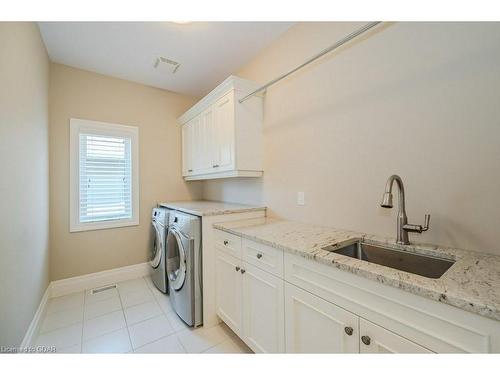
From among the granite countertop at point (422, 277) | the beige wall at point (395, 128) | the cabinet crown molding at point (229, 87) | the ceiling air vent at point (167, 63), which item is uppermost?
the ceiling air vent at point (167, 63)

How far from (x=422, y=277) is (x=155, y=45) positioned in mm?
2758

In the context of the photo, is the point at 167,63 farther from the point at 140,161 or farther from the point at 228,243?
the point at 228,243

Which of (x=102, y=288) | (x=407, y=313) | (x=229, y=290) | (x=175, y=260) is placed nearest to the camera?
(x=407, y=313)

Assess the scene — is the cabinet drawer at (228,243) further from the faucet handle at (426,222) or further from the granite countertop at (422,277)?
the faucet handle at (426,222)

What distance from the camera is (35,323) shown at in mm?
1729

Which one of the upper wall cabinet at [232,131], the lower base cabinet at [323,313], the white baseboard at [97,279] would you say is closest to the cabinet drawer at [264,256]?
the lower base cabinet at [323,313]

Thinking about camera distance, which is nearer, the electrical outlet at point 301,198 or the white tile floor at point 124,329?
the white tile floor at point 124,329

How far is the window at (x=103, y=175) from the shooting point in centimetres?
254

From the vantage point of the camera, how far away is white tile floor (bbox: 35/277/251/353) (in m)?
1.61

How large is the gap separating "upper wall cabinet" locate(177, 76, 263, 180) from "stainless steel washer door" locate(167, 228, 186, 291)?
83 cm

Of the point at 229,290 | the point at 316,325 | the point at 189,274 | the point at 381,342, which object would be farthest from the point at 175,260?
the point at 381,342

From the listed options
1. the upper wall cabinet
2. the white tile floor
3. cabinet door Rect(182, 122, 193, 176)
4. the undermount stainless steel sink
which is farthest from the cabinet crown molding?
the white tile floor

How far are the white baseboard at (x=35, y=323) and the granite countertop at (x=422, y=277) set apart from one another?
67.4 inches
